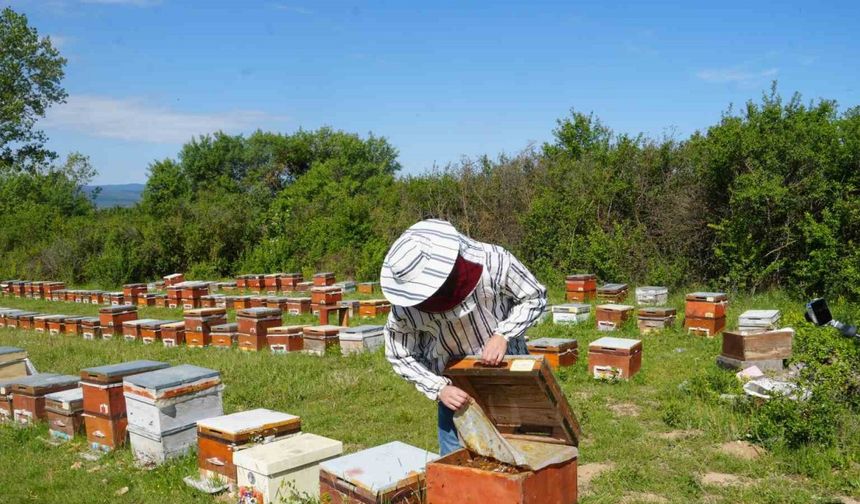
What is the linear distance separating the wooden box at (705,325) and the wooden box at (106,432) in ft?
22.4

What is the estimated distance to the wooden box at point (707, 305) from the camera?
8.68m

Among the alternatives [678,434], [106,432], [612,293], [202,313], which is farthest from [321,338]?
[612,293]

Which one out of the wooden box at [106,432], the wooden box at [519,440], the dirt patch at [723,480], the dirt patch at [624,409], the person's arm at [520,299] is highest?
the person's arm at [520,299]

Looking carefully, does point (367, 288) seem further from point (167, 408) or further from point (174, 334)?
point (167, 408)

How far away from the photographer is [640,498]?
13.1 feet

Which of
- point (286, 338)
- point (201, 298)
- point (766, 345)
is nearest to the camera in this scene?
point (766, 345)

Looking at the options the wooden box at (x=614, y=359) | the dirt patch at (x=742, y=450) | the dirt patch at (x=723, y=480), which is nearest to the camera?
the dirt patch at (x=723, y=480)

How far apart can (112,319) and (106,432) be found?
22.3 ft

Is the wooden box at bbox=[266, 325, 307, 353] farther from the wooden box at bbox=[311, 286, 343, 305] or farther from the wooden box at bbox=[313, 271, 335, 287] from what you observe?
the wooden box at bbox=[313, 271, 335, 287]

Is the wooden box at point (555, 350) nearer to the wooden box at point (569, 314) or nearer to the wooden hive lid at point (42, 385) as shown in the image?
the wooden box at point (569, 314)

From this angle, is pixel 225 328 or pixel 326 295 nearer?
pixel 225 328

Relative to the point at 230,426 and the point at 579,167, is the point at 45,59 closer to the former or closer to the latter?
the point at 579,167

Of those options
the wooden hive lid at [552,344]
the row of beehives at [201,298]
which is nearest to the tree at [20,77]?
the row of beehives at [201,298]

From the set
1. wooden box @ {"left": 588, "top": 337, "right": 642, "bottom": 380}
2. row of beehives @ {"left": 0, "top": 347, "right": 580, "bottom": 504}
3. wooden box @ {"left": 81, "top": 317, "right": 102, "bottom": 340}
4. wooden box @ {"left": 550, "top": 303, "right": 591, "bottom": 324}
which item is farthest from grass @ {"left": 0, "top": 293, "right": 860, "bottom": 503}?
wooden box @ {"left": 81, "top": 317, "right": 102, "bottom": 340}
